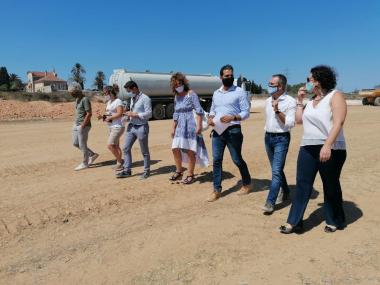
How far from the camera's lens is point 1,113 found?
2666 cm

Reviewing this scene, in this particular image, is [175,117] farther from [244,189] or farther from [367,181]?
[367,181]

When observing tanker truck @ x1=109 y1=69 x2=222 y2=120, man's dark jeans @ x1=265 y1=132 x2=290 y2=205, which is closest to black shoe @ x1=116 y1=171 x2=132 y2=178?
man's dark jeans @ x1=265 y1=132 x2=290 y2=205

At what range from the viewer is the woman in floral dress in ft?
20.9

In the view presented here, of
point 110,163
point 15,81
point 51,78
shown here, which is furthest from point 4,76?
point 110,163

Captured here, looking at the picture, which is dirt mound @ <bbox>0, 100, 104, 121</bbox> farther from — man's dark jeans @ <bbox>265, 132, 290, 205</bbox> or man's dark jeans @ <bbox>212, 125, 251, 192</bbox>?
man's dark jeans @ <bbox>265, 132, 290, 205</bbox>

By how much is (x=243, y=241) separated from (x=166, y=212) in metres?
1.43

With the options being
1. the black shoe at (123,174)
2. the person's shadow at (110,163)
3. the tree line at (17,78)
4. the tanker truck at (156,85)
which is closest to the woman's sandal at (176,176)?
the black shoe at (123,174)

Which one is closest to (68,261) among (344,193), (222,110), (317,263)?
(317,263)

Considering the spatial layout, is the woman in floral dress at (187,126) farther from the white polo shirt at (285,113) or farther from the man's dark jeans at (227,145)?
the white polo shirt at (285,113)

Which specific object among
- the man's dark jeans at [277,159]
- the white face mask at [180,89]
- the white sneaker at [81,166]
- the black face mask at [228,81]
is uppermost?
the black face mask at [228,81]

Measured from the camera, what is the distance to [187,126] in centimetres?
660

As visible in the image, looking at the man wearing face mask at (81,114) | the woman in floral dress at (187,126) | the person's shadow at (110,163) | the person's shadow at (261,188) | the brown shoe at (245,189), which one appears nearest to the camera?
the person's shadow at (261,188)

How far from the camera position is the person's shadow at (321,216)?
4727 mm

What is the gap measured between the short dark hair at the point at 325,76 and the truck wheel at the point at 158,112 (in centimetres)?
1921
